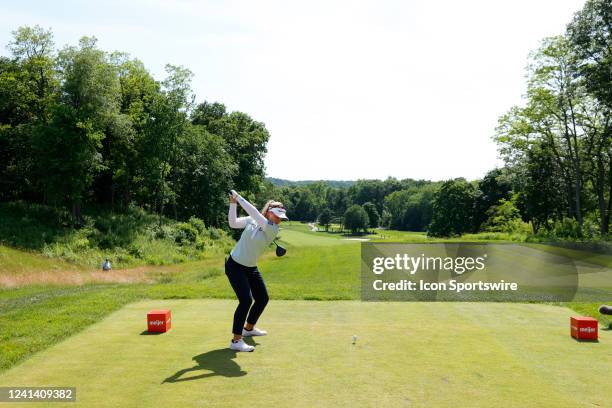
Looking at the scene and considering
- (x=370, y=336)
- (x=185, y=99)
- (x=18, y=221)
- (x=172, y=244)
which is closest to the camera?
(x=370, y=336)

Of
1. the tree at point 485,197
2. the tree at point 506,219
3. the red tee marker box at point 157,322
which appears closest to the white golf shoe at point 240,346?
the red tee marker box at point 157,322

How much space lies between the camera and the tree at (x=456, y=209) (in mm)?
98062

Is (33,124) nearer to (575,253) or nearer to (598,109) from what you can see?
(575,253)

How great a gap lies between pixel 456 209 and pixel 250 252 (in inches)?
3704

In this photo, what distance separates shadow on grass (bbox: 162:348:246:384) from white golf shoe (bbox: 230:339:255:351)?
0.26ft

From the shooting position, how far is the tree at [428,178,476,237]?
9806cm

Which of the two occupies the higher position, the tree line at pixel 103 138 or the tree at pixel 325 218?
the tree line at pixel 103 138

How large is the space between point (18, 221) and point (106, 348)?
35.6m

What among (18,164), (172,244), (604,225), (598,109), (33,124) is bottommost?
(172,244)

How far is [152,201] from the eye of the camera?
64.6 meters

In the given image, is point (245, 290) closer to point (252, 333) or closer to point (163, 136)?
point (252, 333)

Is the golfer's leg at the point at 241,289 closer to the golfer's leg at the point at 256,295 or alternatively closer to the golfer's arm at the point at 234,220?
the golfer's leg at the point at 256,295

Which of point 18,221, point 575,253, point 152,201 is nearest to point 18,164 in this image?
point 18,221

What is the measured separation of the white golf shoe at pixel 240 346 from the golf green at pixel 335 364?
152mm
